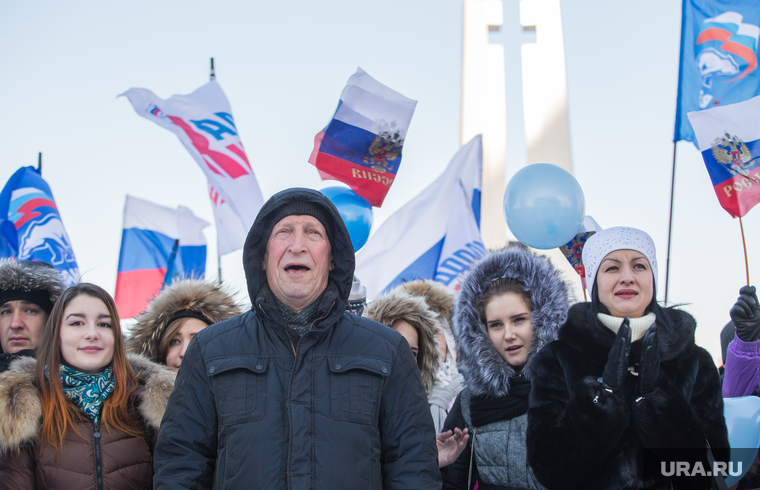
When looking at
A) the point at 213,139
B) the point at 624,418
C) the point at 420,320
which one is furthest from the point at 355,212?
the point at 624,418

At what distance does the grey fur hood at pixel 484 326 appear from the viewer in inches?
105

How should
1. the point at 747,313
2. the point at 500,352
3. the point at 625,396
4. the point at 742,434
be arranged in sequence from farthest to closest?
the point at 747,313, the point at 500,352, the point at 742,434, the point at 625,396

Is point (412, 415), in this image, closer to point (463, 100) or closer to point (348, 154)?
point (348, 154)

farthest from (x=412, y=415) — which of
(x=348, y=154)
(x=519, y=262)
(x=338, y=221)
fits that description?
Result: (x=348, y=154)

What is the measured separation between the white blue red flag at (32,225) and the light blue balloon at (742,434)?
517cm

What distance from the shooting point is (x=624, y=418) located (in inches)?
85.0

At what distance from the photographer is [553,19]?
10102mm

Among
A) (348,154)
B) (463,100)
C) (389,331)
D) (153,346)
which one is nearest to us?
(389,331)

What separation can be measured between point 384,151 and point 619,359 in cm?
299

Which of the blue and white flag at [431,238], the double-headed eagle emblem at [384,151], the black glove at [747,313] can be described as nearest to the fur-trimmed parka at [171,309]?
the double-headed eagle emblem at [384,151]

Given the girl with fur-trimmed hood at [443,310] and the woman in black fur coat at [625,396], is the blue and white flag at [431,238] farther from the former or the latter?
the woman in black fur coat at [625,396]

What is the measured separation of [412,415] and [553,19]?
32.4 feet

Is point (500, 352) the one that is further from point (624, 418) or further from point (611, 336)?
point (624, 418)

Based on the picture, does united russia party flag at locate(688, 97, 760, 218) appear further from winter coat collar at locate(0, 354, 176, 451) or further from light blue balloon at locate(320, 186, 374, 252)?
winter coat collar at locate(0, 354, 176, 451)
